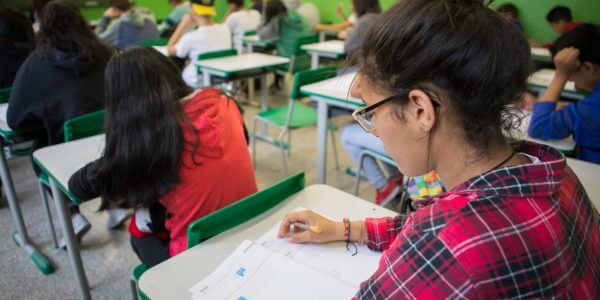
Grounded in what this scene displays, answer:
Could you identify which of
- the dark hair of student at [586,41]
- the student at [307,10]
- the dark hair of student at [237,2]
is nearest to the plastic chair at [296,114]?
the dark hair of student at [586,41]

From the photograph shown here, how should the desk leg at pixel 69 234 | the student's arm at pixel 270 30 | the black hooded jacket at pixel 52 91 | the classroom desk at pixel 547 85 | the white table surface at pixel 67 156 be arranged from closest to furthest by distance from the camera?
the white table surface at pixel 67 156 → the desk leg at pixel 69 234 → the black hooded jacket at pixel 52 91 → the classroom desk at pixel 547 85 → the student's arm at pixel 270 30

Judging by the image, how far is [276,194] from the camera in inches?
47.6

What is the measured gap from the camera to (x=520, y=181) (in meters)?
0.59

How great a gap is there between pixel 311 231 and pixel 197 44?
331 centimetres

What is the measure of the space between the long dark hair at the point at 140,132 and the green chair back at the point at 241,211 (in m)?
0.28

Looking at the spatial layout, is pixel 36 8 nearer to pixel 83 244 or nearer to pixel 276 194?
pixel 83 244

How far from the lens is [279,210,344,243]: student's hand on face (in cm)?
100

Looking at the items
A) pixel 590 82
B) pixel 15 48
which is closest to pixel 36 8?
pixel 15 48

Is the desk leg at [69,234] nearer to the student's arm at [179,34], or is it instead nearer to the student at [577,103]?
the student at [577,103]

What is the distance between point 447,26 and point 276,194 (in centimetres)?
75

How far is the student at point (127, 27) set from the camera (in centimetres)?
450

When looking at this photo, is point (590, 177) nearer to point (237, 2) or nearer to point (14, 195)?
point (14, 195)

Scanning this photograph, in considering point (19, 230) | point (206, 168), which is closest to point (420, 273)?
point (206, 168)

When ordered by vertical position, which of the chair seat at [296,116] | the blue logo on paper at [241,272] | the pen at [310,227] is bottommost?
the chair seat at [296,116]
